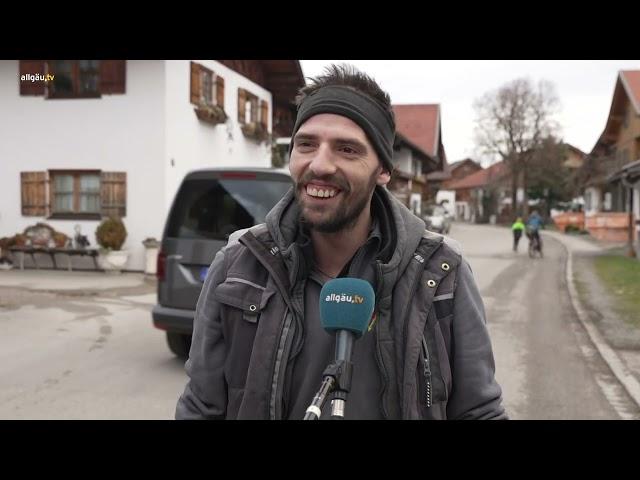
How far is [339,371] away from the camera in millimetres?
1526

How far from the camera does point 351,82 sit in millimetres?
2033

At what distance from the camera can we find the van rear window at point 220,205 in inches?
250

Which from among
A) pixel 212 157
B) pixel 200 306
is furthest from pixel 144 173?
pixel 200 306

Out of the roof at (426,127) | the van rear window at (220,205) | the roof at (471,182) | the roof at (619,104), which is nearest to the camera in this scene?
the van rear window at (220,205)

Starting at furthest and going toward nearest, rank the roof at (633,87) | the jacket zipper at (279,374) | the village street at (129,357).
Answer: the roof at (633,87) < the village street at (129,357) < the jacket zipper at (279,374)

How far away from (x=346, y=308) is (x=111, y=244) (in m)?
14.1

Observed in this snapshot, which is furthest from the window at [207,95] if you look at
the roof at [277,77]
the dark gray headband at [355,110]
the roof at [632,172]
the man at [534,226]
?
the dark gray headband at [355,110]

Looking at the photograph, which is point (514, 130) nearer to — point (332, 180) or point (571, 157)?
point (571, 157)

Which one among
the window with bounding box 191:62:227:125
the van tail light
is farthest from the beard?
the window with bounding box 191:62:227:125

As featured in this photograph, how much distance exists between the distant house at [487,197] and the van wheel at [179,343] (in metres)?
57.6

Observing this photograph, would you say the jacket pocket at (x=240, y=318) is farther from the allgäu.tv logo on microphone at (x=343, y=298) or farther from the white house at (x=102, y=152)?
the white house at (x=102, y=152)

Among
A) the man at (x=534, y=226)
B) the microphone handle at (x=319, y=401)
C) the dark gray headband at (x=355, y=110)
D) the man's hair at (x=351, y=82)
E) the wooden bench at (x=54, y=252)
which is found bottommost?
the wooden bench at (x=54, y=252)
